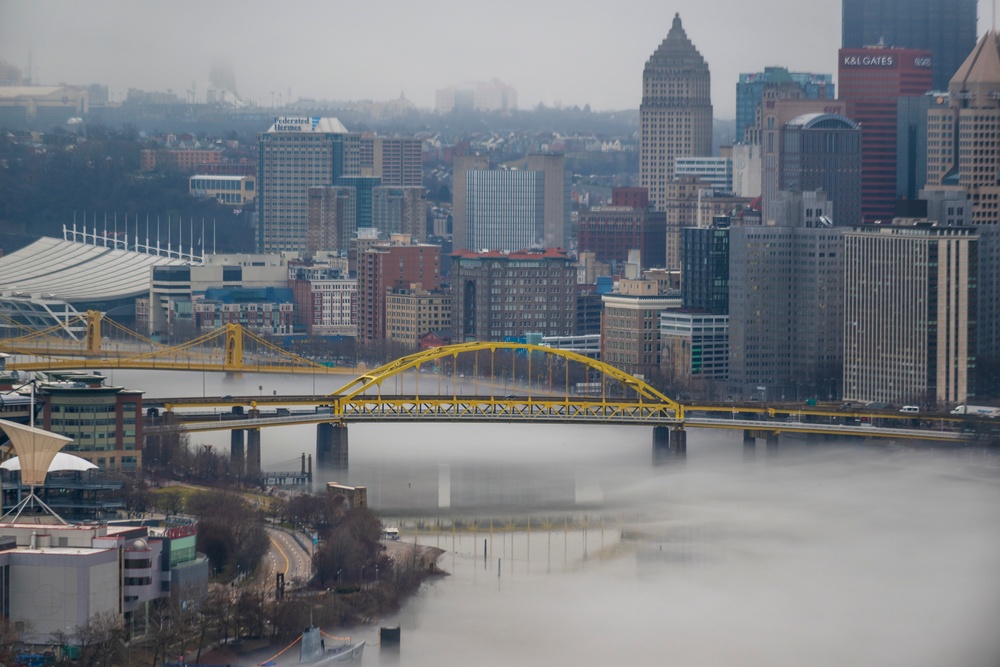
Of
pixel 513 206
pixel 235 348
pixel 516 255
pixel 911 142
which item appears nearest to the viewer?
pixel 235 348

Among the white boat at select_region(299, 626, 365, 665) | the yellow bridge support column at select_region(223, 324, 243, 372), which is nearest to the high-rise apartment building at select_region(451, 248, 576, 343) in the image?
the yellow bridge support column at select_region(223, 324, 243, 372)

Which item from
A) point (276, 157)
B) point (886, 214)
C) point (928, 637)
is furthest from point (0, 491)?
point (276, 157)

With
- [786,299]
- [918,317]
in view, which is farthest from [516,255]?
[918,317]

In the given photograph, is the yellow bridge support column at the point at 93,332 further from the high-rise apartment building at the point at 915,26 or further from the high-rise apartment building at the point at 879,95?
the high-rise apartment building at the point at 915,26

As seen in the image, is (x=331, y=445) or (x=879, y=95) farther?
(x=879, y=95)

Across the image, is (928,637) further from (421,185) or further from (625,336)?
(421,185)

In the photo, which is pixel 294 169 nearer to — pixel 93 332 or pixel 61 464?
pixel 93 332
